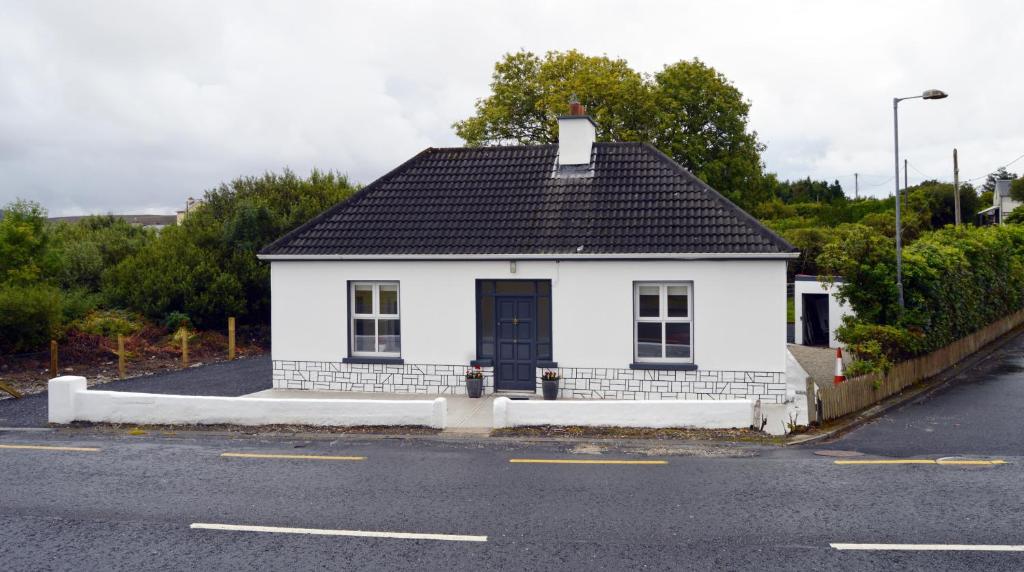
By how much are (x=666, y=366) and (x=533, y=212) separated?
427 centimetres

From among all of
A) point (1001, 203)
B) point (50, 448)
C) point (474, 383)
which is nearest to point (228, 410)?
point (50, 448)

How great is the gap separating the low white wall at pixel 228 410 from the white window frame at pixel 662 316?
4367 mm

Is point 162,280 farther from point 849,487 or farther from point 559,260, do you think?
point 849,487

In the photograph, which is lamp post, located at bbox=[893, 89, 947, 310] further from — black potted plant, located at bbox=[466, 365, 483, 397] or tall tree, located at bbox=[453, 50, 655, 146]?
tall tree, located at bbox=[453, 50, 655, 146]

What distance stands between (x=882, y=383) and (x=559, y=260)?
6956mm

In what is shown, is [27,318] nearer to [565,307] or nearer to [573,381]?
[565,307]

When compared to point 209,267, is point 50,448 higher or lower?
lower

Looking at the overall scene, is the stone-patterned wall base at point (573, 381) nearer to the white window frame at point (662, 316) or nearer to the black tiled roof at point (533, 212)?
the white window frame at point (662, 316)

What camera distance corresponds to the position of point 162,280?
1066 inches

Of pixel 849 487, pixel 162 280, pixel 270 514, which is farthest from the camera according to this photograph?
pixel 162 280

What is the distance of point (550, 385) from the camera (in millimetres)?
15375

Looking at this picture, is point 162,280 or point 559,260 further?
point 162,280

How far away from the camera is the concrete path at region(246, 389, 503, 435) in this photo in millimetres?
13352

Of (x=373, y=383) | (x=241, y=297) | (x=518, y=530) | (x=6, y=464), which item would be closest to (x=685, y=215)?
(x=373, y=383)
